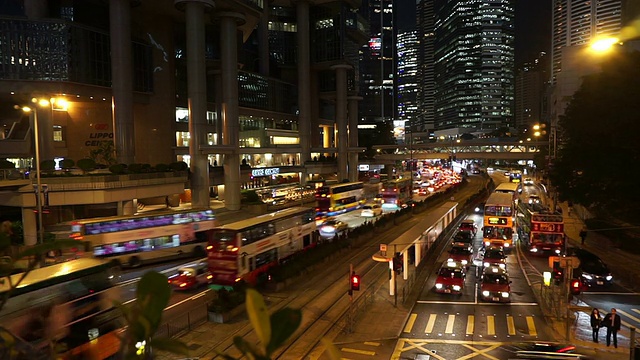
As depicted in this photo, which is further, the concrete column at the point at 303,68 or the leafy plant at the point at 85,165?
the concrete column at the point at 303,68

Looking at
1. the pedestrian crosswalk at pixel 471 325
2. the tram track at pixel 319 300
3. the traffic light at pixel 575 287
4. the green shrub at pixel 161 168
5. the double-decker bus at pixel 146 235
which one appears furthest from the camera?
the green shrub at pixel 161 168

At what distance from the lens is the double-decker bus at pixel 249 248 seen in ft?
75.4

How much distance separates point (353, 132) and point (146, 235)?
67499 mm

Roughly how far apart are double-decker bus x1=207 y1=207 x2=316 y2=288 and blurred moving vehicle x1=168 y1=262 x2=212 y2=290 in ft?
4.41

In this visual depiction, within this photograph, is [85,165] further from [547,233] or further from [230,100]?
[547,233]

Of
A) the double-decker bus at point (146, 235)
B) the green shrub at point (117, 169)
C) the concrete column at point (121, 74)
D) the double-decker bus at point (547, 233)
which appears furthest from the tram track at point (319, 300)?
the concrete column at point (121, 74)

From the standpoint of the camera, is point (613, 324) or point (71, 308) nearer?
point (71, 308)

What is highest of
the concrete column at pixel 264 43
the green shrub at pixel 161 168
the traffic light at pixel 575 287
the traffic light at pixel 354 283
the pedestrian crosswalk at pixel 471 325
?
the concrete column at pixel 264 43

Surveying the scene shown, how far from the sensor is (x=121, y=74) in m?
43.4

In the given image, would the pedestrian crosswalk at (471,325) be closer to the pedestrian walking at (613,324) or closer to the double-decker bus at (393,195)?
the pedestrian walking at (613,324)

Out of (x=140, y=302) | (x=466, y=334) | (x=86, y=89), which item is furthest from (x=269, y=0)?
(x=140, y=302)

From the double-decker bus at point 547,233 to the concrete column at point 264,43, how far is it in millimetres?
56343

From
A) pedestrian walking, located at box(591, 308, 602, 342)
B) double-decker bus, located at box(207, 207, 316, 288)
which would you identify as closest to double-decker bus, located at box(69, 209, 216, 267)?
double-decker bus, located at box(207, 207, 316, 288)

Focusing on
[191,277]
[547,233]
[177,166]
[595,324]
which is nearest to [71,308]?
[191,277]
